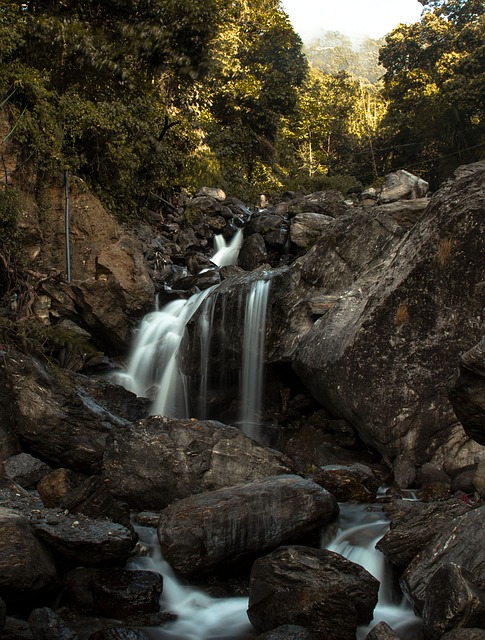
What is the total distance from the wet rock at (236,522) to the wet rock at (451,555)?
123 centimetres

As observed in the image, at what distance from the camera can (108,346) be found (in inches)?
557

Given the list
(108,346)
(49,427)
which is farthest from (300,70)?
(49,427)

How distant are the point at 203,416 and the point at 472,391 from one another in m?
7.86

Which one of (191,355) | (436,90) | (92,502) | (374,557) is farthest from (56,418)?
(436,90)

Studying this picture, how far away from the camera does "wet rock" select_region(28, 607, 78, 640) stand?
486cm

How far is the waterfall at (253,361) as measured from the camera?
12.0 meters

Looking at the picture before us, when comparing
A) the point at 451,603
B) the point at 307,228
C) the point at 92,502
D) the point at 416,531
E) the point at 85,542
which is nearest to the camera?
the point at 451,603

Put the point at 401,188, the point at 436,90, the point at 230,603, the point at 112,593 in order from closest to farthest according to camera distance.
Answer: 1. the point at 112,593
2. the point at 230,603
3. the point at 401,188
4. the point at 436,90

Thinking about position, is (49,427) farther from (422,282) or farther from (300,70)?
(300,70)

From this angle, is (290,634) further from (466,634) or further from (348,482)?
(348,482)

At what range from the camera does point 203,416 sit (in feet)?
40.6

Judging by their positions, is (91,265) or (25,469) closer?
(25,469)

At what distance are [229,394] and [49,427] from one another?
426 cm

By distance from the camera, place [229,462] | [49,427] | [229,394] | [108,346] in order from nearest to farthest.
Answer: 1. [229,462]
2. [49,427]
3. [229,394]
4. [108,346]
